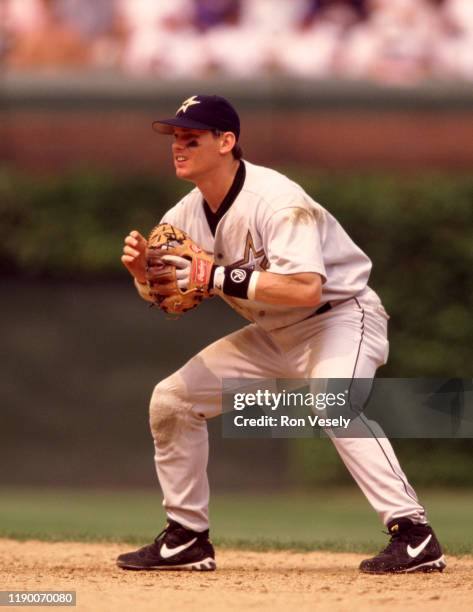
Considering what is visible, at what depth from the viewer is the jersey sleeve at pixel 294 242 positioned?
5.34 metres

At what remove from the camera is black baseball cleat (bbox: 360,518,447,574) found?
541 cm

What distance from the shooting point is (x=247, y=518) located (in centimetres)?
923

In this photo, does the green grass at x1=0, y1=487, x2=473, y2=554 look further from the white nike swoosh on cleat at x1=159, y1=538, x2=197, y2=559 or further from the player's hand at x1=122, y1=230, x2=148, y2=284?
the player's hand at x1=122, y1=230, x2=148, y2=284

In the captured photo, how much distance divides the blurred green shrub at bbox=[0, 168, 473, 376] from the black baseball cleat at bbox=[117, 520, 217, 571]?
4797 mm

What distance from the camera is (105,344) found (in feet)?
35.2

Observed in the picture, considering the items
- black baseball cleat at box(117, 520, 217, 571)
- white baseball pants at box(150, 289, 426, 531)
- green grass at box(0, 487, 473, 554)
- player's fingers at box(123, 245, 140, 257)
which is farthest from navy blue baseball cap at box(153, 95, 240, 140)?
green grass at box(0, 487, 473, 554)

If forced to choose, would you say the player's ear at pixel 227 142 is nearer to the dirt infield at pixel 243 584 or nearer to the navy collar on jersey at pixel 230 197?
the navy collar on jersey at pixel 230 197

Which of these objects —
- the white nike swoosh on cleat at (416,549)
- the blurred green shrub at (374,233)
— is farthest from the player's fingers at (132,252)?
the blurred green shrub at (374,233)

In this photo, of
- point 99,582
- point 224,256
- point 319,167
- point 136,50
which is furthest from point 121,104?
point 99,582

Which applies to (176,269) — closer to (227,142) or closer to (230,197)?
(230,197)

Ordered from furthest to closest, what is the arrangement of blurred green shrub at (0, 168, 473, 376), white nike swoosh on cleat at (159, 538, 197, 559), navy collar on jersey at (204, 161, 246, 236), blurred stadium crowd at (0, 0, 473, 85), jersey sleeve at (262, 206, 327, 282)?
blurred stadium crowd at (0, 0, 473, 85), blurred green shrub at (0, 168, 473, 376), white nike swoosh on cleat at (159, 538, 197, 559), navy collar on jersey at (204, 161, 246, 236), jersey sleeve at (262, 206, 327, 282)

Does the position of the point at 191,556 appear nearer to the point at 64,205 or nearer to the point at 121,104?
the point at 64,205

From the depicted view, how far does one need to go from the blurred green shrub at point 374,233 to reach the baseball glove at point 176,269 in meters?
5.05

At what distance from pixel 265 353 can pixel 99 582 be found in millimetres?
1345
